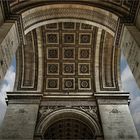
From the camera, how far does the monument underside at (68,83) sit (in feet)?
34.1

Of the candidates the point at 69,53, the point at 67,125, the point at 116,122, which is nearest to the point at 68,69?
the point at 69,53

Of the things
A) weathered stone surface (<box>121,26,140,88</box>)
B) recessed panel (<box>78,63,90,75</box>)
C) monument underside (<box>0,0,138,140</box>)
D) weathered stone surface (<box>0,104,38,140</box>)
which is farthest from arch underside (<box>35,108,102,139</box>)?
weathered stone surface (<box>121,26,140,88</box>)

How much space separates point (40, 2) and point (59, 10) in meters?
0.86

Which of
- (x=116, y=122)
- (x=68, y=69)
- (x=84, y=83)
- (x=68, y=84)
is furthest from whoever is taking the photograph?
(x=68, y=69)

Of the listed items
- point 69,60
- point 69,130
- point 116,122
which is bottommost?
point 116,122

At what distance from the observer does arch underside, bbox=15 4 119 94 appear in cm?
1305

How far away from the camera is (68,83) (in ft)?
45.9

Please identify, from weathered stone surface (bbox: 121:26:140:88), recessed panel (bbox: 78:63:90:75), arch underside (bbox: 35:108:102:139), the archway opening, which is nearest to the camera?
weathered stone surface (bbox: 121:26:140:88)

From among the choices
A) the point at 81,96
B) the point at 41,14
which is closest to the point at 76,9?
the point at 41,14

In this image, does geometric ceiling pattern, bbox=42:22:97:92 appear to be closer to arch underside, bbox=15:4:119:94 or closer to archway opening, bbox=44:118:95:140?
arch underside, bbox=15:4:119:94

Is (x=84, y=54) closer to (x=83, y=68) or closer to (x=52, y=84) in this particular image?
(x=83, y=68)

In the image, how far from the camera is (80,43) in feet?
44.9

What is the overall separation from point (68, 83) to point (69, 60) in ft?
4.89

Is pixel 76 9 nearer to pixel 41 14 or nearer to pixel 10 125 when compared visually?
pixel 41 14
